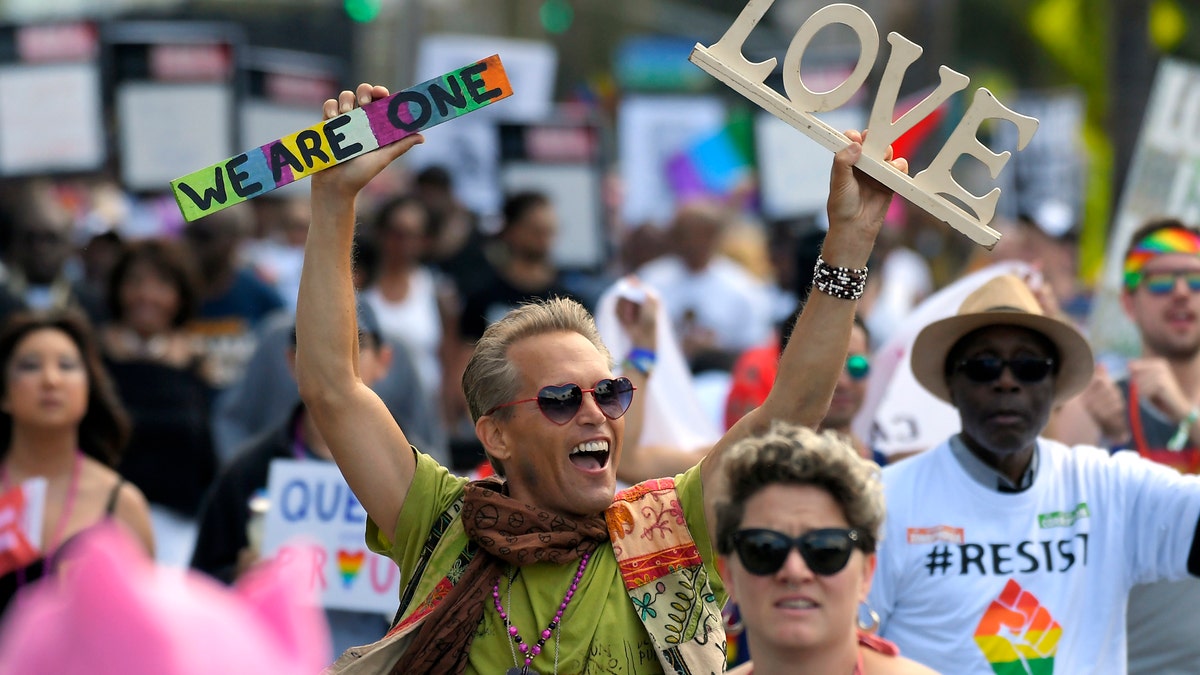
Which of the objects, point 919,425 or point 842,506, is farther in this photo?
point 919,425

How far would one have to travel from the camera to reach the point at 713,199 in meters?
17.0

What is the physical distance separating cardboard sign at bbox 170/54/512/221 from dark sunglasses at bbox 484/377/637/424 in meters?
0.64

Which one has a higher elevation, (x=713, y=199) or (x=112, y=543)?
(x=713, y=199)

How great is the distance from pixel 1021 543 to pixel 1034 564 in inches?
2.7

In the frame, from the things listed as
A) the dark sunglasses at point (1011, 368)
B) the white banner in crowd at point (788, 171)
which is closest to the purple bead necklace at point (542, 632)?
the dark sunglasses at point (1011, 368)

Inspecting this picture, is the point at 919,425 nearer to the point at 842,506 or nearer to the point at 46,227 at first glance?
the point at 842,506

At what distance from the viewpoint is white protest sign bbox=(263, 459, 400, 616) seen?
5.60m

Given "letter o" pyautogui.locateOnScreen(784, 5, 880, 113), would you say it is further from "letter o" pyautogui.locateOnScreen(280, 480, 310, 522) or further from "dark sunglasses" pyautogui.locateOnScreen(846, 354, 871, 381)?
"letter o" pyautogui.locateOnScreen(280, 480, 310, 522)

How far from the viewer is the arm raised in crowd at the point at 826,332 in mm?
3457

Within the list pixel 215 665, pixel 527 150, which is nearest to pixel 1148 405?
pixel 215 665

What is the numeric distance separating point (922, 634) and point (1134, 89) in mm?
14521

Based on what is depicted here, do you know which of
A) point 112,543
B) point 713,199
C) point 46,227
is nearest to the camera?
point 112,543

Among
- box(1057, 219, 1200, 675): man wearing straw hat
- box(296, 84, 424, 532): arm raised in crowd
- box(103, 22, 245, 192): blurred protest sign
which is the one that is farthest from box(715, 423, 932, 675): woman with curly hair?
box(103, 22, 245, 192): blurred protest sign

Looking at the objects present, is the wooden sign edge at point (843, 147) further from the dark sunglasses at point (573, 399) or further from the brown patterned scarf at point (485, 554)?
the brown patterned scarf at point (485, 554)
